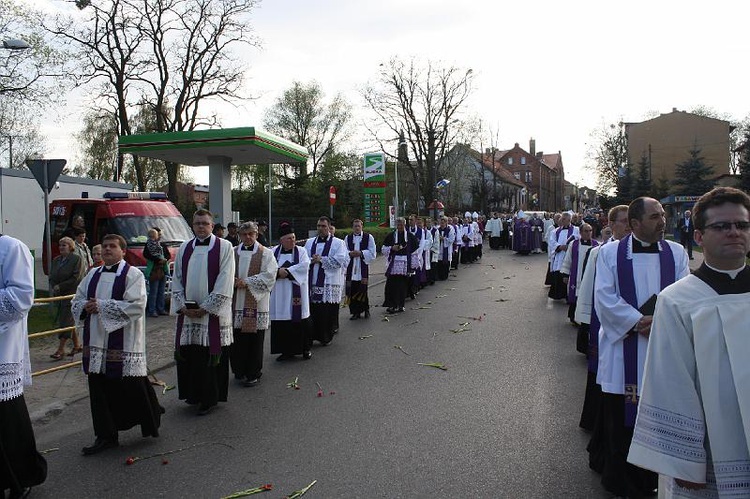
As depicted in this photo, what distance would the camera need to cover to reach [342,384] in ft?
23.2

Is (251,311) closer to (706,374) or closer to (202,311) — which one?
(202,311)

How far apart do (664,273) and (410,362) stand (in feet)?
14.9

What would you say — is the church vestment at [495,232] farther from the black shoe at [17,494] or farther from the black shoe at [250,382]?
the black shoe at [17,494]

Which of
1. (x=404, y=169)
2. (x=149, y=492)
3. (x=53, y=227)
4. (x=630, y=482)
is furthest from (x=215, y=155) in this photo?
(x=404, y=169)

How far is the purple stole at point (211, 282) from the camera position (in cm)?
604

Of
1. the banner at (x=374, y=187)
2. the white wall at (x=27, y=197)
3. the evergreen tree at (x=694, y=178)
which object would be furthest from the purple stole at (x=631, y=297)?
the evergreen tree at (x=694, y=178)

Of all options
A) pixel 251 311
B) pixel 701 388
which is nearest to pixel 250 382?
pixel 251 311

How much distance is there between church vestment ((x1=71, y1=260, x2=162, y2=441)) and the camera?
5.13m

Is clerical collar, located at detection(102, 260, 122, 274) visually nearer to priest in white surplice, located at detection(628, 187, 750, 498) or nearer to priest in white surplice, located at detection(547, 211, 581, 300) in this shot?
priest in white surplice, located at detection(628, 187, 750, 498)

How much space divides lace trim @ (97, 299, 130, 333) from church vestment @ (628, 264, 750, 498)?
4.22 metres

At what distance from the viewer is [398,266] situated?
1304cm

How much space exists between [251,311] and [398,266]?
6.15m

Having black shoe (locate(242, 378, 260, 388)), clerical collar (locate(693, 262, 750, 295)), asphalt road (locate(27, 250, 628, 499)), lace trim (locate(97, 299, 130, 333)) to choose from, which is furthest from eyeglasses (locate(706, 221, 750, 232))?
black shoe (locate(242, 378, 260, 388))

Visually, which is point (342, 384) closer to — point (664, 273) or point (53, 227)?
point (664, 273)
